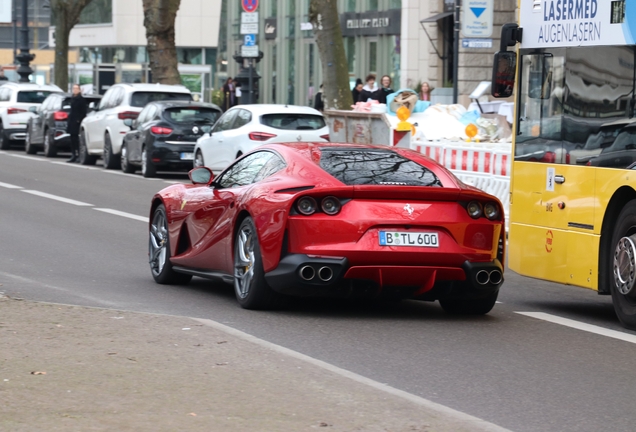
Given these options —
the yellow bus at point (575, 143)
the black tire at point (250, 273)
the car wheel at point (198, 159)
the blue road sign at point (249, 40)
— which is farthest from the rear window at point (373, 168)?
the blue road sign at point (249, 40)

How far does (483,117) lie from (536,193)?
45.4 ft

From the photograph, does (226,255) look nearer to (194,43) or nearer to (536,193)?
(536,193)

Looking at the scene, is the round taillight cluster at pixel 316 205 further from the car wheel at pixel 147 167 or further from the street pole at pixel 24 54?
the street pole at pixel 24 54

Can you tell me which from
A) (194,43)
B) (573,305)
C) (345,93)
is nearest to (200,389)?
(573,305)

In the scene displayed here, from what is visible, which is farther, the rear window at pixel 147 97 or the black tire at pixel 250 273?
the rear window at pixel 147 97

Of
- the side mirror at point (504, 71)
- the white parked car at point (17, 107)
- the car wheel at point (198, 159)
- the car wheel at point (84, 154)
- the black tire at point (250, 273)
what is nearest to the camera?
the black tire at point (250, 273)

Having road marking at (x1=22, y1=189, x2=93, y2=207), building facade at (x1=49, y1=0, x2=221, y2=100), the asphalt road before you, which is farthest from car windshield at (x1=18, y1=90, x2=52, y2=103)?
building facade at (x1=49, y1=0, x2=221, y2=100)

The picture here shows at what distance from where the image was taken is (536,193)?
11.0m

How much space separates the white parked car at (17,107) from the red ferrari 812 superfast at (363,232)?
2845cm

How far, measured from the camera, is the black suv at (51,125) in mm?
33906

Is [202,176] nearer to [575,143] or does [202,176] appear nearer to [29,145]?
[575,143]

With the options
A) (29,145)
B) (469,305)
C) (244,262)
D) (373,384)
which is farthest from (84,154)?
(373,384)

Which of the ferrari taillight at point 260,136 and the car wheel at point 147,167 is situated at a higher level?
the ferrari taillight at point 260,136

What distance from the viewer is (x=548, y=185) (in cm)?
1083
